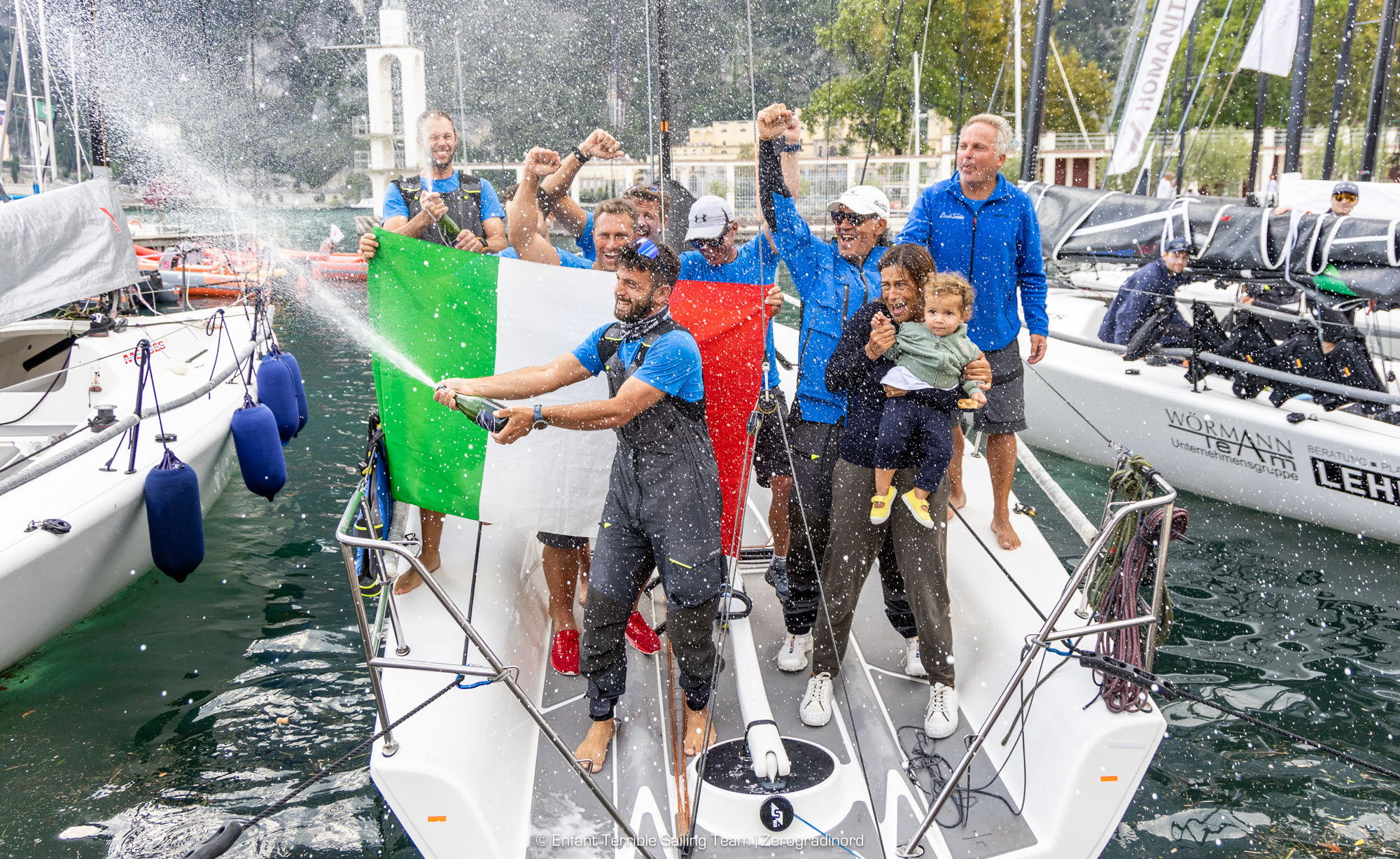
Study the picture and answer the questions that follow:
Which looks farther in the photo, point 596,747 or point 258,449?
point 258,449

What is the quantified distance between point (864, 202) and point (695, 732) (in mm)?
2077

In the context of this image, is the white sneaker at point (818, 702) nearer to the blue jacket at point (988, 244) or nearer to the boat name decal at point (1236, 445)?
the blue jacket at point (988, 244)

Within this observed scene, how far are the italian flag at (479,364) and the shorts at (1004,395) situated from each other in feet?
5.55

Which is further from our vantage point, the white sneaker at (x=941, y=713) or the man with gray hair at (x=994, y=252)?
the man with gray hair at (x=994, y=252)

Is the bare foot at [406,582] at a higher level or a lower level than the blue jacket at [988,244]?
lower

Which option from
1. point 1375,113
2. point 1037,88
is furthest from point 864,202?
point 1375,113

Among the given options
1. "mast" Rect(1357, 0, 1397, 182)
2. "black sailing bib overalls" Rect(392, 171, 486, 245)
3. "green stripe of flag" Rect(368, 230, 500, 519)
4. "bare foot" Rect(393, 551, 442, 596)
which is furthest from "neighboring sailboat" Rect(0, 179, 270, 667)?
"mast" Rect(1357, 0, 1397, 182)

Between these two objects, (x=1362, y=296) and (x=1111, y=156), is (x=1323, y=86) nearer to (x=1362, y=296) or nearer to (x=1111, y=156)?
(x=1111, y=156)

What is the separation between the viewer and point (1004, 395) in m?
4.30

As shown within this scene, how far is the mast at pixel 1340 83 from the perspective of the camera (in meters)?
12.9

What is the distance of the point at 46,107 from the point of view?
36.7 ft

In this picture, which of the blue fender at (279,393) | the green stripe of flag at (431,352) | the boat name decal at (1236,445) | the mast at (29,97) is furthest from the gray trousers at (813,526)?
the mast at (29,97)

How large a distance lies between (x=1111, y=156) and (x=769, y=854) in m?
11.3

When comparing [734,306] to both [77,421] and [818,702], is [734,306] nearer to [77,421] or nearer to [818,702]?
[818,702]
